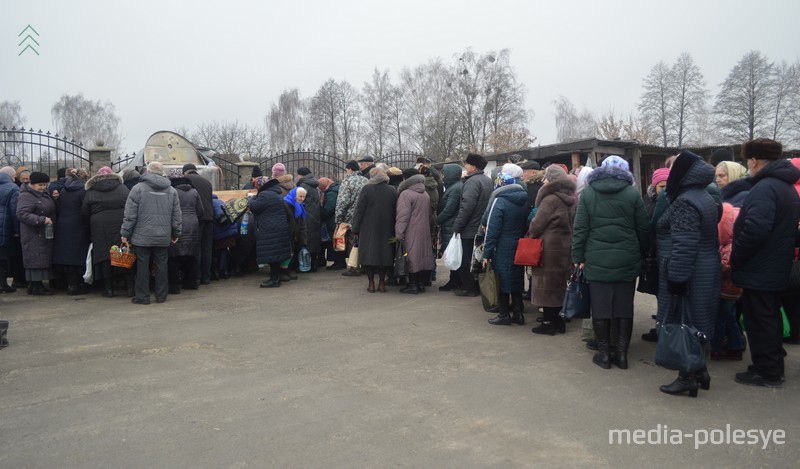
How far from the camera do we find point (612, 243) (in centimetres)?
519

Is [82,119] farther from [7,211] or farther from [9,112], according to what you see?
[7,211]

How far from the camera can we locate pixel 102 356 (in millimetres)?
5824

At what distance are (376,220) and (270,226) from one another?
187 centimetres

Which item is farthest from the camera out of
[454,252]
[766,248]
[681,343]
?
[454,252]

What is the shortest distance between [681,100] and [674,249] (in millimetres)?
44642

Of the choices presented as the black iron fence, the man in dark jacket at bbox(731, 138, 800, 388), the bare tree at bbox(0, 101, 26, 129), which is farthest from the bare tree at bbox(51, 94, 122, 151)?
the man in dark jacket at bbox(731, 138, 800, 388)

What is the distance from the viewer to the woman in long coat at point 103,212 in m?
8.50

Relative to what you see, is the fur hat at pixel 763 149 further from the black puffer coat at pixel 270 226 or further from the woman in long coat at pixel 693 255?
the black puffer coat at pixel 270 226

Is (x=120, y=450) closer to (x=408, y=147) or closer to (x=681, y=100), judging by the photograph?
(x=408, y=147)

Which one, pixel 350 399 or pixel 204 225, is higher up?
pixel 204 225

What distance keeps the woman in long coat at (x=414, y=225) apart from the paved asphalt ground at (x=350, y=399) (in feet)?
4.90

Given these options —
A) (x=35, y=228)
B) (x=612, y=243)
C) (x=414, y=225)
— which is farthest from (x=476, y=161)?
(x=35, y=228)

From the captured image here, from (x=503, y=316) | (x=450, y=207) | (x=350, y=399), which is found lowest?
(x=350, y=399)

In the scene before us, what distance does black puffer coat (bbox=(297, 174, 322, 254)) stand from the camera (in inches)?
425
